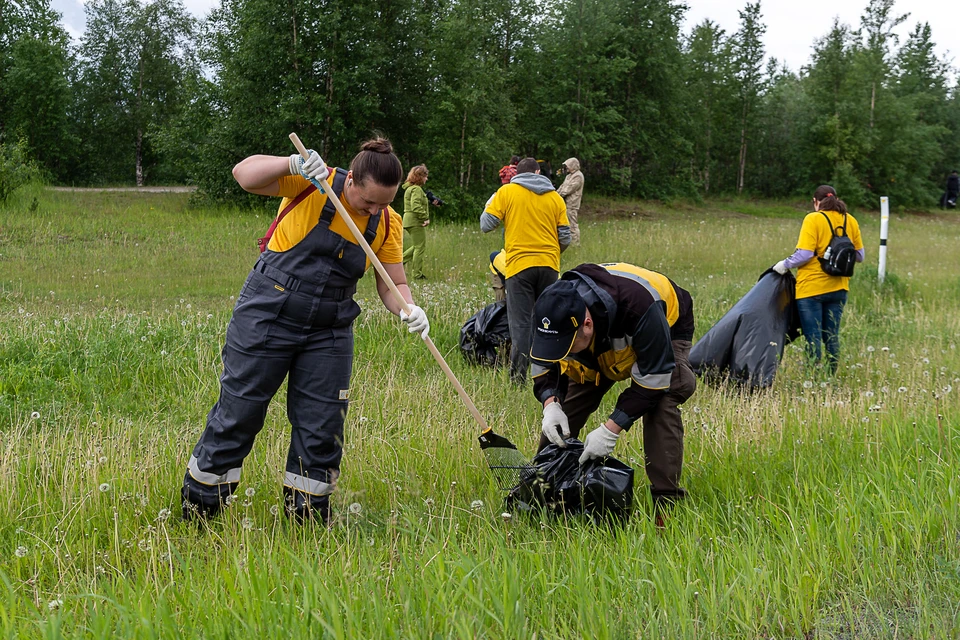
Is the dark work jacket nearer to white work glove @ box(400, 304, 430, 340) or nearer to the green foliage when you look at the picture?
white work glove @ box(400, 304, 430, 340)

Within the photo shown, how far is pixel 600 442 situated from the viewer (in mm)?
3613

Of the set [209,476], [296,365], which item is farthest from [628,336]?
[209,476]

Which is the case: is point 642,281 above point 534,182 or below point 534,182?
below

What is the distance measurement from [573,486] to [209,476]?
64.0 inches

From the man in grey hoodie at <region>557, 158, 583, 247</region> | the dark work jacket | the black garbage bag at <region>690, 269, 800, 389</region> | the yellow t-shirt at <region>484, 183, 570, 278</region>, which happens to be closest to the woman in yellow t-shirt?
the black garbage bag at <region>690, 269, 800, 389</region>

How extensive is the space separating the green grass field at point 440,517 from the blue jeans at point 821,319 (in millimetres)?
231

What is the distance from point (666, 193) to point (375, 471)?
33.7 meters

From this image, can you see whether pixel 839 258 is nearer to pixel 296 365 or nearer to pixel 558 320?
pixel 558 320

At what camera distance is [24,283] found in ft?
38.4

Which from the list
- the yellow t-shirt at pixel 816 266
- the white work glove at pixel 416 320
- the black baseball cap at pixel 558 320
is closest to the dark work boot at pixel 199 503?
the white work glove at pixel 416 320

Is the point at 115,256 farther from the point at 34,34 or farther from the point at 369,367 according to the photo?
the point at 34,34

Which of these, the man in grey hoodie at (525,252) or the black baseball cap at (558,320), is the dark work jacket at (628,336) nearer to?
the black baseball cap at (558,320)

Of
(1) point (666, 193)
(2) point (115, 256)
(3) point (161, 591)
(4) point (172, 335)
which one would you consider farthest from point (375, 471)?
(1) point (666, 193)

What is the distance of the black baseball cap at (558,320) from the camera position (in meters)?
3.29
